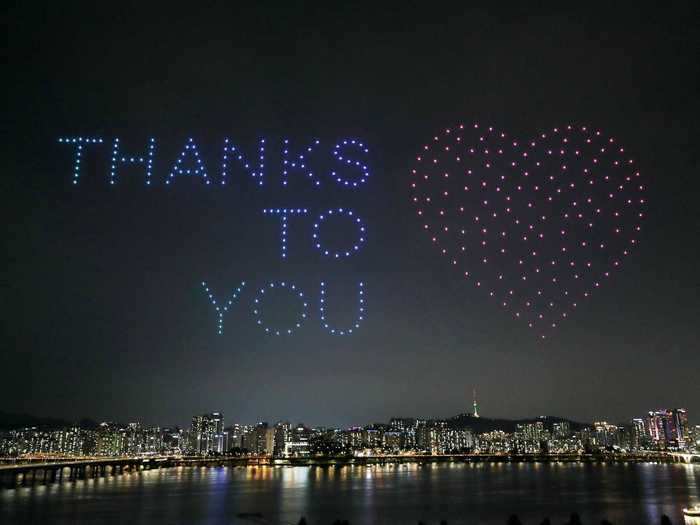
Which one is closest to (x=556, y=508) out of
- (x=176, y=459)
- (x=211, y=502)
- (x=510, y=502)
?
(x=510, y=502)

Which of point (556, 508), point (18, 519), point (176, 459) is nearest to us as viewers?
point (18, 519)

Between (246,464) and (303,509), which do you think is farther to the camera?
(246,464)

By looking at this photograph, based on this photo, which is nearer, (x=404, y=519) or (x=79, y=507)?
(x=404, y=519)

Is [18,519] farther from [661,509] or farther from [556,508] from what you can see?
[661,509]

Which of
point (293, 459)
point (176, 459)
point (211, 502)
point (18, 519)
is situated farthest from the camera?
point (293, 459)

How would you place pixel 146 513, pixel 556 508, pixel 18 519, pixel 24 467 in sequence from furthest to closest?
pixel 24 467, pixel 556 508, pixel 146 513, pixel 18 519

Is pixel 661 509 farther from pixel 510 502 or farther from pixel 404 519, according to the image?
pixel 404 519

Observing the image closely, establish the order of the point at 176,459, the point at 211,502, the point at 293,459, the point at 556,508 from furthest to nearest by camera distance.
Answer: the point at 293,459
the point at 176,459
the point at 211,502
the point at 556,508

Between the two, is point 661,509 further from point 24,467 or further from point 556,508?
point 24,467

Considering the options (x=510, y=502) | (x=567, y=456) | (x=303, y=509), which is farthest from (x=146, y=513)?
(x=567, y=456)
